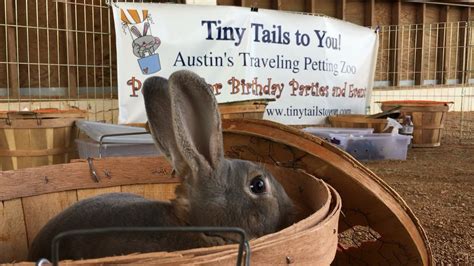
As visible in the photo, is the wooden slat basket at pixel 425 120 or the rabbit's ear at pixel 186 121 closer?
the rabbit's ear at pixel 186 121

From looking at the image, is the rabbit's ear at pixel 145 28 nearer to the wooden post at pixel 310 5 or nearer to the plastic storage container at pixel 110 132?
the plastic storage container at pixel 110 132

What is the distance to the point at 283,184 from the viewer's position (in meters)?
1.81

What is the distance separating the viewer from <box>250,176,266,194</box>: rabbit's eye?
1.43 meters

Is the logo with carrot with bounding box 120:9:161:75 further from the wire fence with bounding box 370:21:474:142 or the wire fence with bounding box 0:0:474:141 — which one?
the wire fence with bounding box 370:21:474:142

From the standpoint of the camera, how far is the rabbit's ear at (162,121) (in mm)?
1306

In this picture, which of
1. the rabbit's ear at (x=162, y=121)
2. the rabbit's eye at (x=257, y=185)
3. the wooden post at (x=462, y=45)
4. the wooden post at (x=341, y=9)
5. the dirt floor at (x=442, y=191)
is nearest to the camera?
the rabbit's ear at (x=162, y=121)

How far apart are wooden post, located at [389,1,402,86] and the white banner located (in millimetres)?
3353

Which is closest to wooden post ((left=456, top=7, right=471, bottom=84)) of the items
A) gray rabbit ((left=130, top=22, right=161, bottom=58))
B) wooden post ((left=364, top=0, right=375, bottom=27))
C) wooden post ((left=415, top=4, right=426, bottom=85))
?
wooden post ((left=415, top=4, right=426, bottom=85))

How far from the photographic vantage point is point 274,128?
69.7 inches

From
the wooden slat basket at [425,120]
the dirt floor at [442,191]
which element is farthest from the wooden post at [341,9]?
the dirt floor at [442,191]

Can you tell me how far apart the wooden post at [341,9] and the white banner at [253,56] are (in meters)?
2.17

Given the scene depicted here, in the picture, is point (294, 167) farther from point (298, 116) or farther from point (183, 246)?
point (298, 116)

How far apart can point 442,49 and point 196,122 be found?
12.1 meters

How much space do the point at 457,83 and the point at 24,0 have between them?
1047 cm
